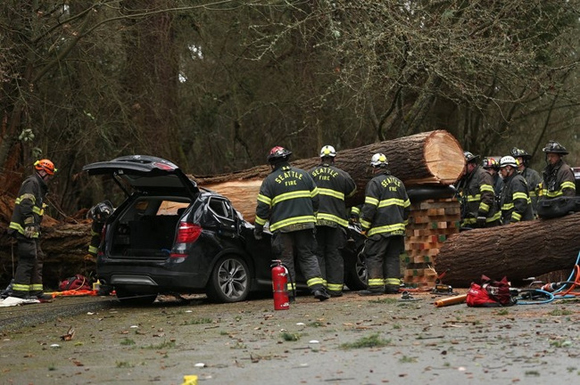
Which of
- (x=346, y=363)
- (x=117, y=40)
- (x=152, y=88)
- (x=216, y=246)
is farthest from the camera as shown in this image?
(x=152, y=88)

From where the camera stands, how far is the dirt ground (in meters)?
6.93

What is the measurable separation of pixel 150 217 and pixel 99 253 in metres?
0.82

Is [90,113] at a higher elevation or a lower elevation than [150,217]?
higher

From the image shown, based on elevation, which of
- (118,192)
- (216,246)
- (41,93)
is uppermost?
(41,93)

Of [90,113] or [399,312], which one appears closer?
[399,312]

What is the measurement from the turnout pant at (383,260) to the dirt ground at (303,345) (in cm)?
131

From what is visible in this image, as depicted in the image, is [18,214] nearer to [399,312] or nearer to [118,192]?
[399,312]

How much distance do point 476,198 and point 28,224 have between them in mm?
6879

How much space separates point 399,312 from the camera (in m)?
11.0

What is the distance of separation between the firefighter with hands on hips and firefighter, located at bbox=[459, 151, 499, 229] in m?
3.76

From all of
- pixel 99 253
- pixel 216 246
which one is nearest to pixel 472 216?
pixel 216 246

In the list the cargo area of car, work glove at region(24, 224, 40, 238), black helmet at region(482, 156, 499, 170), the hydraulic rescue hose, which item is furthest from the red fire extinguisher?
black helmet at region(482, 156, 499, 170)

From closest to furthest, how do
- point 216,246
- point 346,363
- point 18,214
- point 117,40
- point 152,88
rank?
point 346,363 → point 216,246 → point 18,214 → point 117,40 → point 152,88

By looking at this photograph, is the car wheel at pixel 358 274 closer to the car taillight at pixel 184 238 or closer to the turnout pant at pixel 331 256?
the turnout pant at pixel 331 256
